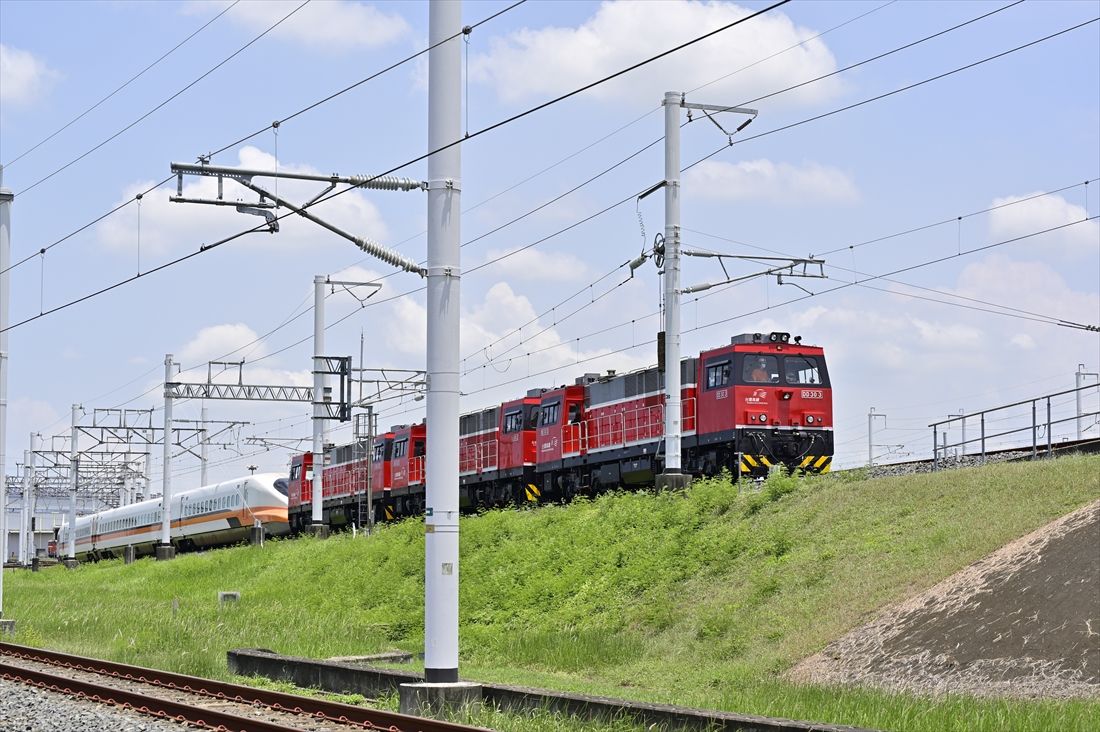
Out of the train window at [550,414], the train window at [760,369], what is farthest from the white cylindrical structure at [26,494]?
the train window at [760,369]

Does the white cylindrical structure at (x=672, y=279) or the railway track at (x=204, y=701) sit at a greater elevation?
the white cylindrical structure at (x=672, y=279)

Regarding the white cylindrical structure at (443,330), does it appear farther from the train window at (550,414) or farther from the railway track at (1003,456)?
the train window at (550,414)

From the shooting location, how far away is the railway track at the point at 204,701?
517 inches

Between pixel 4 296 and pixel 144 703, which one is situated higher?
pixel 4 296

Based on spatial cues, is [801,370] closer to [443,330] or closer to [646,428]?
[646,428]

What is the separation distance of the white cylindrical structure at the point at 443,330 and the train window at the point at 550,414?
84.5 feet

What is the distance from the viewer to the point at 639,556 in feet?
85.0

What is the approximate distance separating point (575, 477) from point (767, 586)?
62.8 ft

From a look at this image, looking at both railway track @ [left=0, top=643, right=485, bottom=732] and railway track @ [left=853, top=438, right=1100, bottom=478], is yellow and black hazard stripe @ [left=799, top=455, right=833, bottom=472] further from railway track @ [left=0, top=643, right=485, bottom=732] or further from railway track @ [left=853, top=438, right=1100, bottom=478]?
railway track @ [left=0, top=643, right=485, bottom=732]

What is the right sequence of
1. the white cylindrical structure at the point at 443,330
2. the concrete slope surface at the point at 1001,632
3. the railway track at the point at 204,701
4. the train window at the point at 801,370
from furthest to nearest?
the train window at the point at 801,370 → the white cylindrical structure at the point at 443,330 → the concrete slope surface at the point at 1001,632 → the railway track at the point at 204,701

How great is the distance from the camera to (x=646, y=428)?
34844mm

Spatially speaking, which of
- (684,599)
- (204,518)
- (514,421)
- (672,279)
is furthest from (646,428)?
(204,518)

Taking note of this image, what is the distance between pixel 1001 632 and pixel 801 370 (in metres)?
18.2

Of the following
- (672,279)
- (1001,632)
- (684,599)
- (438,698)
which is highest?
(672,279)
